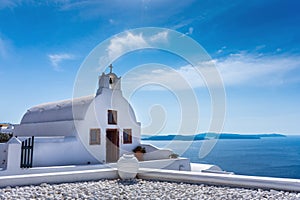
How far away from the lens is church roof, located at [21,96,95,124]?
1294cm

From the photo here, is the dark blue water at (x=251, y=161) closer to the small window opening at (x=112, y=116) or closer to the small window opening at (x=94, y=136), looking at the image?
the small window opening at (x=112, y=116)

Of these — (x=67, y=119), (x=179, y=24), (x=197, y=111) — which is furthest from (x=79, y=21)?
(x=197, y=111)

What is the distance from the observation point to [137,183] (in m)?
6.89

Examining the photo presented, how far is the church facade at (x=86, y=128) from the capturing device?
37.1 ft

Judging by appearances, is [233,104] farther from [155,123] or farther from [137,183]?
[137,183]

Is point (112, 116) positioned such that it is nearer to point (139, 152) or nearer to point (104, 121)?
point (104, 121)

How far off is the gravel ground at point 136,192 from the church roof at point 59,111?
→ 22.5 feet

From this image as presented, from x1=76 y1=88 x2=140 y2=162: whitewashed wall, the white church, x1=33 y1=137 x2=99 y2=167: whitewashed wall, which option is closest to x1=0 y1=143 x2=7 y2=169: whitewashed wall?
the white church

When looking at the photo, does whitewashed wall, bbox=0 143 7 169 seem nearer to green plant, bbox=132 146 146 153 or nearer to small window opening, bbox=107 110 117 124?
small window opening, bbox=107 110 117 124

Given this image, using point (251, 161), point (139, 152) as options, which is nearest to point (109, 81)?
point (139, 152)

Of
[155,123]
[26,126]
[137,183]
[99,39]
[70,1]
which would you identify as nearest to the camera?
[137,183]

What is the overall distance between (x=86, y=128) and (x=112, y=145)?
195 centimetres

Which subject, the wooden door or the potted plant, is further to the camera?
the potted plant

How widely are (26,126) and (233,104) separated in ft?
38.0
